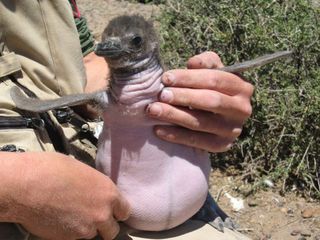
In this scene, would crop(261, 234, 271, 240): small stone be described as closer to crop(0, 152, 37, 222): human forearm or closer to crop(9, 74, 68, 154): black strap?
crop(9, 74, 68, 154): black strap

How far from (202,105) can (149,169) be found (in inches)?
8.7

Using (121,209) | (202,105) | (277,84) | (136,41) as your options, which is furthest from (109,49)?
(277,84)

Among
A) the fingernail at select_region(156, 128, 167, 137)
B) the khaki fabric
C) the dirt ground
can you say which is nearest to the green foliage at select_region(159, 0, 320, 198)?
the dirt ground

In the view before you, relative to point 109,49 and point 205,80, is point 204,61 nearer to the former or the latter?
point 205,80

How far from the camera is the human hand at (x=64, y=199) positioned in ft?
5.27

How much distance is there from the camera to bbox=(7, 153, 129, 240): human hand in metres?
1.61

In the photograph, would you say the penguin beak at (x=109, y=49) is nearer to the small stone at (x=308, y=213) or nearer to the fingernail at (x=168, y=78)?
the fingernail at (x=168, y=78)

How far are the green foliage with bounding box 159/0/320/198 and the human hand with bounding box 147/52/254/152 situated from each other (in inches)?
53.3

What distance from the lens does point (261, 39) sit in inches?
132

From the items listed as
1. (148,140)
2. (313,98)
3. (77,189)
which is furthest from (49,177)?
(313,98)

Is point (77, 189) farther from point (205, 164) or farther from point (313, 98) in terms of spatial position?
point (313, 98)

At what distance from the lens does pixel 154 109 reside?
169 centimetres

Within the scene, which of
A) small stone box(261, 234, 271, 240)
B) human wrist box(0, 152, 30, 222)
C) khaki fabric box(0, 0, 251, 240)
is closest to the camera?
human wrist box(0, 152, 30, 222)

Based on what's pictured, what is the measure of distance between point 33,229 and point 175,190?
1.27ft
